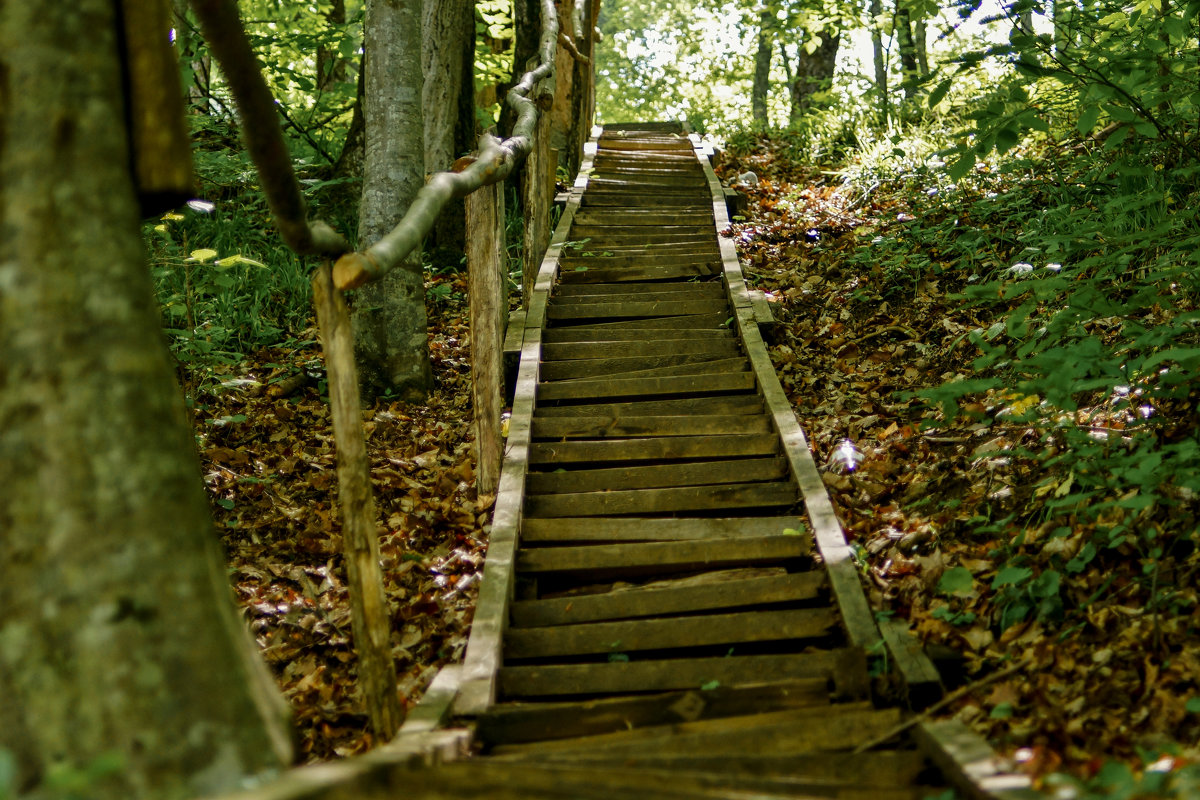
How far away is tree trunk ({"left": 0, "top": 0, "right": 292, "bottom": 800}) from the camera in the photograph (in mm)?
1520

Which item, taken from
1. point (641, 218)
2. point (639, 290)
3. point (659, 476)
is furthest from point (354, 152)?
point (659, 476)

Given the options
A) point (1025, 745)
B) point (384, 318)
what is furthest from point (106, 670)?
point (384, 318)

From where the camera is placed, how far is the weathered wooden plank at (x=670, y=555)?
13.7 feet

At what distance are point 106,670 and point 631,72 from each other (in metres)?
29.0

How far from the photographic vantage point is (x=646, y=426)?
17.7 ft

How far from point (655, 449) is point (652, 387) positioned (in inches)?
33.1

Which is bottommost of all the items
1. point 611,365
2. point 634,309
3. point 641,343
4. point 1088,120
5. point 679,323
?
point 611,365

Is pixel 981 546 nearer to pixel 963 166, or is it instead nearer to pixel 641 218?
pixel 963 166

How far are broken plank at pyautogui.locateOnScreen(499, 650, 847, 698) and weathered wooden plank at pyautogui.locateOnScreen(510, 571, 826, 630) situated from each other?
393 mm

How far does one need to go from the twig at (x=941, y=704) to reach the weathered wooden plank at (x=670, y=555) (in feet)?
3.87

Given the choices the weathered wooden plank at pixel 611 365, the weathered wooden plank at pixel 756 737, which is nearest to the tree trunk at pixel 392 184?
the weathered wooden plank at pixel 611 365

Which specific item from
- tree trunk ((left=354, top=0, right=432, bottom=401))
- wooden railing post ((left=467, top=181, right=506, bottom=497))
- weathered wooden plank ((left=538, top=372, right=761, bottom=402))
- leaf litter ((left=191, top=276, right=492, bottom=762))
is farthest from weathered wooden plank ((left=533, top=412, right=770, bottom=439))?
tree trunk ((left=354, top=0, right=432, bottom=401))

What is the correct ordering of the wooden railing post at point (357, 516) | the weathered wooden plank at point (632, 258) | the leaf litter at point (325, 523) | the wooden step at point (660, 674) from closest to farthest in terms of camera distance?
the wooden railing post at point (357, 516), the wooden step at point (660, 674), the leaf litter at point (325, 523), the weathered wooden plank at point (632, 258)

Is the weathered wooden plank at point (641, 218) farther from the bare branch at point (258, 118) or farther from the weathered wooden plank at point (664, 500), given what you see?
the bare branch at point (258, 118)
